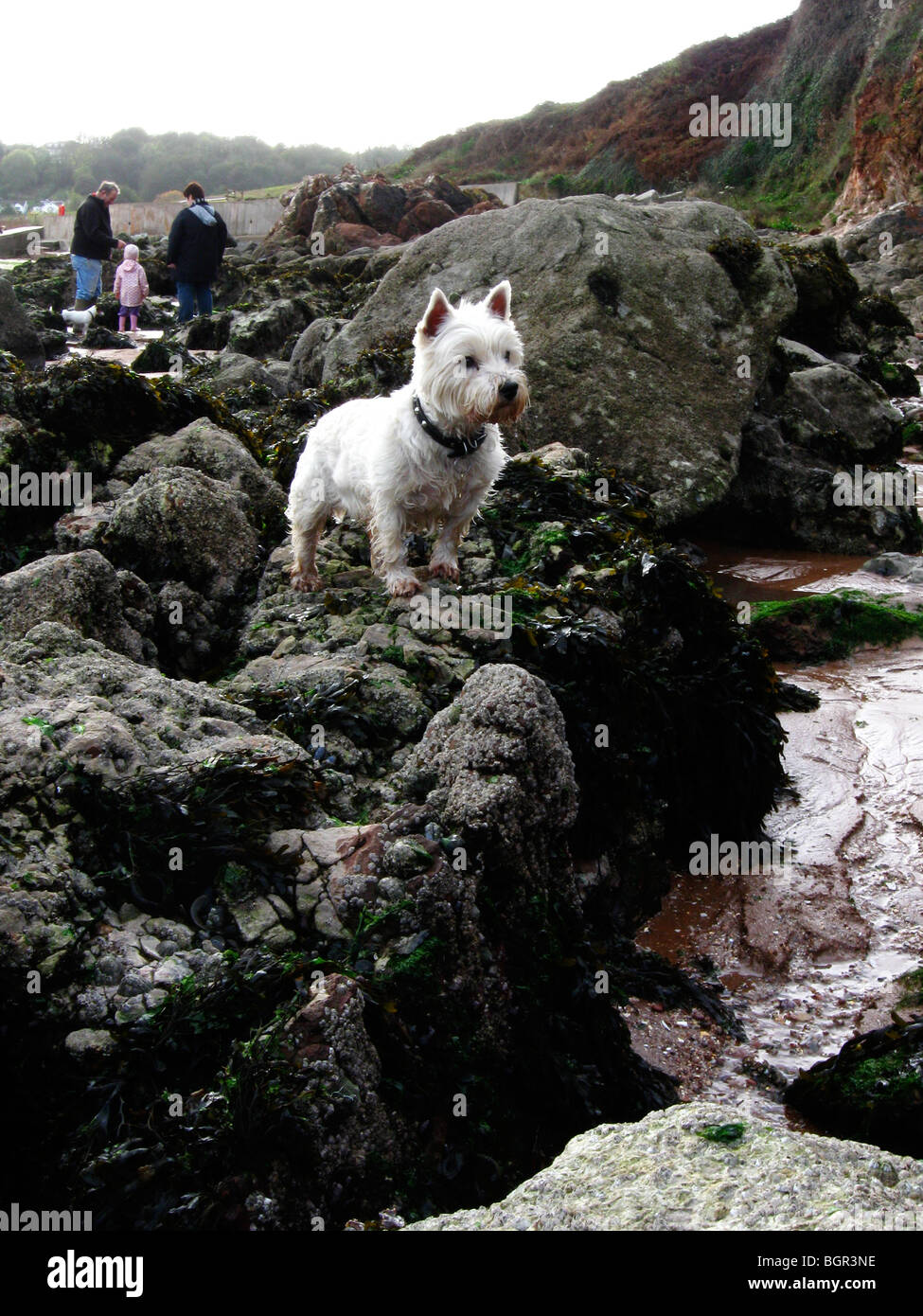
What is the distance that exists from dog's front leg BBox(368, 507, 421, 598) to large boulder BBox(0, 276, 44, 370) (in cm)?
1338

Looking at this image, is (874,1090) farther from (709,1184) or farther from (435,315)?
(435,315)

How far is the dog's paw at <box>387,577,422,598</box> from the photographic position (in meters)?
5.79

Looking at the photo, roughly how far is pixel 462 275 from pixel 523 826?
844 cm

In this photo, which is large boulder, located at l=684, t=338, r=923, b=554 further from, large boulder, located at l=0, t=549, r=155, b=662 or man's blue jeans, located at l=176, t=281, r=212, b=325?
man's blue jeans, located at l=176, t=281, r=212, b=325

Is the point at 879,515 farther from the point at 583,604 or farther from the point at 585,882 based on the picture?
the point at 585,882

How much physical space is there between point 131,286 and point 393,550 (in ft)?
58.3

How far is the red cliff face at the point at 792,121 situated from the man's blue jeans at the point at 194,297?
81.4 feet

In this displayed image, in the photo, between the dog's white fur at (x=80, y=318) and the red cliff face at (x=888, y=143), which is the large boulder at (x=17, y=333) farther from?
the red cliff face at (x=888, y=143)

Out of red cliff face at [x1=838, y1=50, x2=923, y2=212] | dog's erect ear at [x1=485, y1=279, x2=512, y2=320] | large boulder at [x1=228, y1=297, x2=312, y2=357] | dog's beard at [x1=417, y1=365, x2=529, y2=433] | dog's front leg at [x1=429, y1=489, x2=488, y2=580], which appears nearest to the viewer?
dog's beard at [x1=417, y1=365, x2=529, y2=433]

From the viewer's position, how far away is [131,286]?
20.6 metres

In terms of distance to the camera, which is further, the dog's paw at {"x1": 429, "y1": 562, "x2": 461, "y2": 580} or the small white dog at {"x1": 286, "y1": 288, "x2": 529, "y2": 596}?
the dog's paw at {"x1": 429, "y1": 562, "x2": 461, "y2": 580}

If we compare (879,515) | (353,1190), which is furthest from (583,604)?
(879,515)

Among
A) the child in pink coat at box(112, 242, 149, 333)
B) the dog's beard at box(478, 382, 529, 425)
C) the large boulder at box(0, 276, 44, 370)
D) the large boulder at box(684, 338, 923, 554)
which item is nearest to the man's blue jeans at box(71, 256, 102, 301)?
the child in pink coat at box(112, 242, 149, 333)
